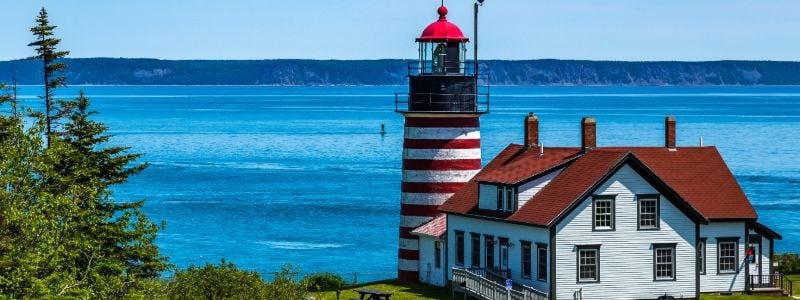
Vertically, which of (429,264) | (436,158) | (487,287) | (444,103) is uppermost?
(444,103)

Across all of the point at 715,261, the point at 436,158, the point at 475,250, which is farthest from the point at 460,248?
the point at 715,261

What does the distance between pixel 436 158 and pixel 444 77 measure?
9.16 ft

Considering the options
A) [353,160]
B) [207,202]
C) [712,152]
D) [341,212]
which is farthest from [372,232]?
[353,160]

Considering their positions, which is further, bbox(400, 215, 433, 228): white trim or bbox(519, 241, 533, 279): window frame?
bbox(400, 215, 433, 228): white trim

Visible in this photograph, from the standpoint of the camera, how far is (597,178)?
42.4 meters

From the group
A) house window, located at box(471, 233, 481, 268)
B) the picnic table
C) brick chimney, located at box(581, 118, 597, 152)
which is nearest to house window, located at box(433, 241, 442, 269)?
house window, located at box(471, 233, 481, 268)

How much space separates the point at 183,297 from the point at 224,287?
1176 millimetres

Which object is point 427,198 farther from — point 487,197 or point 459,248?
point 487,197

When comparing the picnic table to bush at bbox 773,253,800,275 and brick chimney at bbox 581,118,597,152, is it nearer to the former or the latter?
brick chimney at bbox 581,118,597,152

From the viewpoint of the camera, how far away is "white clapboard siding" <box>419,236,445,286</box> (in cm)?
4994

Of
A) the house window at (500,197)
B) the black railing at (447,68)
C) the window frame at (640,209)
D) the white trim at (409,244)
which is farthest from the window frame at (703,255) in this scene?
the white trim at (409,244)

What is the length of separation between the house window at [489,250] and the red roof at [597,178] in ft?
2.63

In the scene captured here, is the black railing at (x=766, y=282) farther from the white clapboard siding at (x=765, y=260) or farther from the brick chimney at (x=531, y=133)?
the brick chimney at (x=531, y=133)

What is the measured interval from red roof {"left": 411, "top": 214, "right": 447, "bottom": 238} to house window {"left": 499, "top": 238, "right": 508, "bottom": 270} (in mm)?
4145
